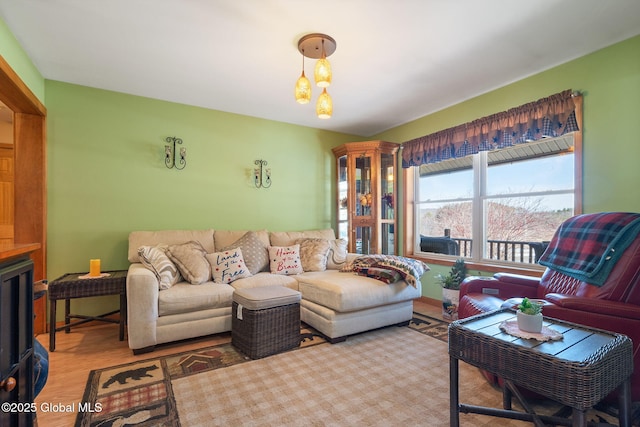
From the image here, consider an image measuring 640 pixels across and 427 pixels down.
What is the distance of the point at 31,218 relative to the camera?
2.88 meters

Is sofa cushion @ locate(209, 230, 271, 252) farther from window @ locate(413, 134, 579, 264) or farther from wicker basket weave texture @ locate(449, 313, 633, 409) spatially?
wicker basket weave texture @ locate(449, 313, 633, 409)

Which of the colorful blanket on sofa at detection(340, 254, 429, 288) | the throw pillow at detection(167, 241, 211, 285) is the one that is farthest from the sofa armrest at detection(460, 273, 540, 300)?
the throw pillow at detection(167, 241, 211, 285)

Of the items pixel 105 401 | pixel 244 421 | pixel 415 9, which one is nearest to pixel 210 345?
pixel 105 401

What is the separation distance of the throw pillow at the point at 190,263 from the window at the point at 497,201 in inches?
110

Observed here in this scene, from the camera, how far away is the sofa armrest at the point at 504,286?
2.40 meters

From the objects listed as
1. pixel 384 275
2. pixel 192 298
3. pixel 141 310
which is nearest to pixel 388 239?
pixel 384 275

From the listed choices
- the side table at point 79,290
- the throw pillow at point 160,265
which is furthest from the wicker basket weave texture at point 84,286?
the throw pillow at point 160,265

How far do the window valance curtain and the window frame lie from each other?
11 cm

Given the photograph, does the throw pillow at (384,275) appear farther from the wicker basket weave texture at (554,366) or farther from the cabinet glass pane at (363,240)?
the wicker basket weave texture at (554,366)

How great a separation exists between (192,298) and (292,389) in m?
1.21

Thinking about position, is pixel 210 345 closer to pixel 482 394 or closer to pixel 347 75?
pixel 482 394

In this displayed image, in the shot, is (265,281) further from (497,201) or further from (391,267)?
(497,201)

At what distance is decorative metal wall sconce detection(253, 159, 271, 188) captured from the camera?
407cm

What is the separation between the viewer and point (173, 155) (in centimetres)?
355
